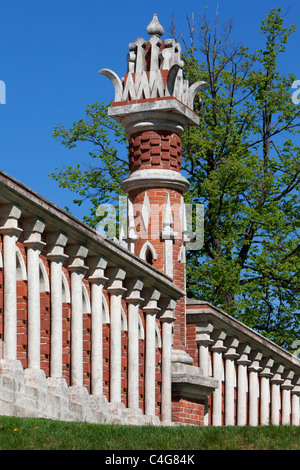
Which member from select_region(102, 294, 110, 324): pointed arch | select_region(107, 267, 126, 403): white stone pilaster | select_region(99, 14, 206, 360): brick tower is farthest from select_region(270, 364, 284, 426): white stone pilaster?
select_region(102, 294, 110, 324): pointed arch

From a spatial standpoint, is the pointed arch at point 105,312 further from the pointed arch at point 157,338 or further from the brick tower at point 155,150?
the brick tower at point 155,150

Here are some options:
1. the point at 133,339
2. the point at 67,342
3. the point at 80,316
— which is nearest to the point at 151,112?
the point at 133,339

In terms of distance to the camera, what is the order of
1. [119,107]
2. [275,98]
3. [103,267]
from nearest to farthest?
1. [103,267]
2. [119,107]
3. [275,98]

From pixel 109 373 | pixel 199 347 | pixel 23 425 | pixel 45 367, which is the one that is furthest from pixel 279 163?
pixel 23 425

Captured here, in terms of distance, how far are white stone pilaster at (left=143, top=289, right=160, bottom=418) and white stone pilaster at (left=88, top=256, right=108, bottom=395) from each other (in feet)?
6.96

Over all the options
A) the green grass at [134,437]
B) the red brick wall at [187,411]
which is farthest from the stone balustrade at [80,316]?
the green grass at [134,437]

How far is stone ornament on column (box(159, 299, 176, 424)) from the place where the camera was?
20.5 m

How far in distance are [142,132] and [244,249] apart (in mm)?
12429

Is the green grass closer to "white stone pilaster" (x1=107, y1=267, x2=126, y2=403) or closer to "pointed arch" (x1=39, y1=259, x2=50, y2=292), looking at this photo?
"pointed arch" (x1=39, y1=259, x2=50, y2=292)

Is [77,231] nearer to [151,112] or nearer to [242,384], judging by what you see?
[151,112]

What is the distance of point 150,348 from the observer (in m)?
20.0

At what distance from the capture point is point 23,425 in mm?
12312

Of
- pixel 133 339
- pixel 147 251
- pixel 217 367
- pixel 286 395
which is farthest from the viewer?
pixel 286 395

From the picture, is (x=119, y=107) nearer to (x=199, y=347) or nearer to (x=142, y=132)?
(x=142, y=132)
